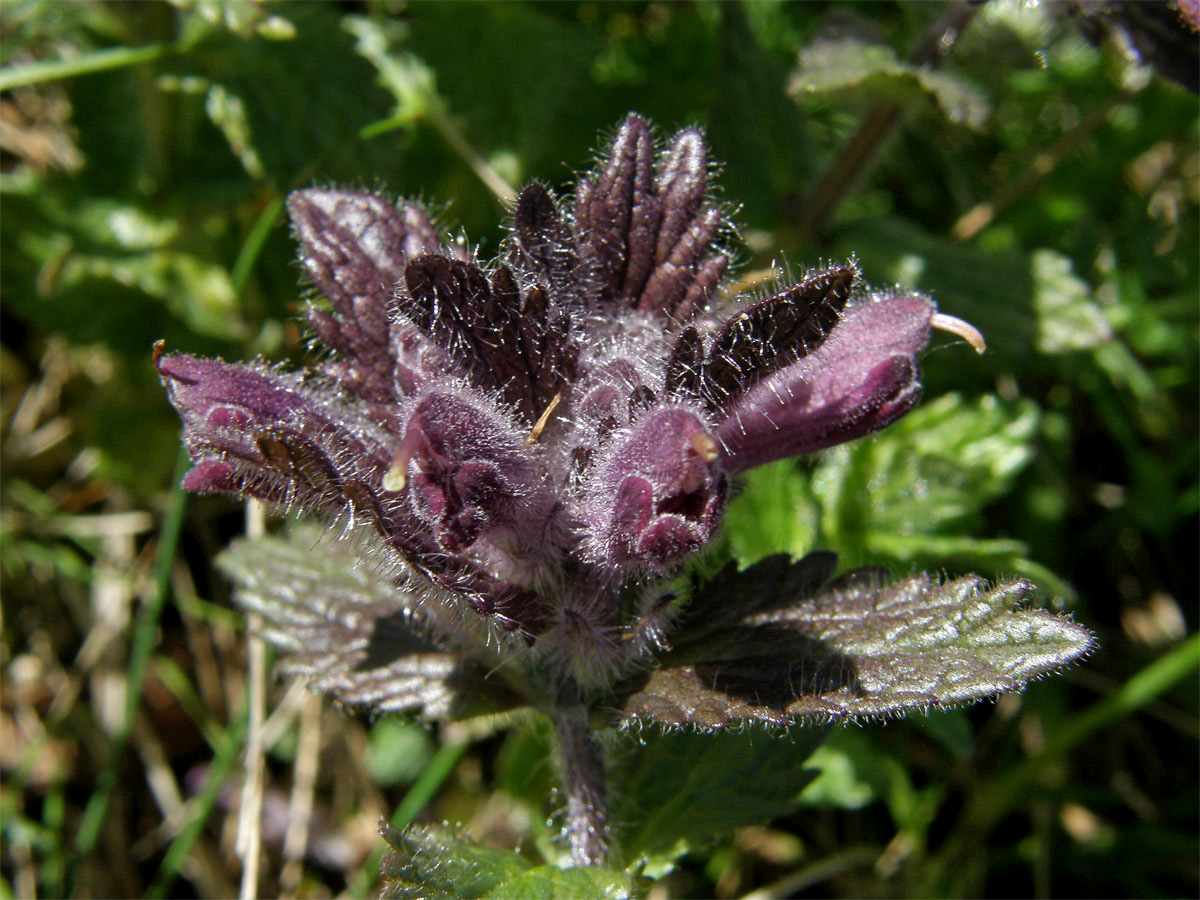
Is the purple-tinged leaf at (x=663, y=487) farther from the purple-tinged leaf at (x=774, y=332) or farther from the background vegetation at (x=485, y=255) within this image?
the background vegetation at (x=485, y=255)

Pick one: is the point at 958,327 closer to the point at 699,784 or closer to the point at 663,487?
the point at 663,487

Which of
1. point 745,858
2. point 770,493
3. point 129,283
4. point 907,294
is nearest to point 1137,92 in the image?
point 770,493

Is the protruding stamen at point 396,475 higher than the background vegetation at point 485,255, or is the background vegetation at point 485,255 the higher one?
the protruding stamen at point 396,475

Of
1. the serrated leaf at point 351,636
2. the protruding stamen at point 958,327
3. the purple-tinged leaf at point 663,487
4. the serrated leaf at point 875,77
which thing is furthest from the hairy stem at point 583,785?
the serrated leaf at point 875,77

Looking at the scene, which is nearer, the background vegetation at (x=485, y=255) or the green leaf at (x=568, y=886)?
the green leaf at (x=568, y=886)

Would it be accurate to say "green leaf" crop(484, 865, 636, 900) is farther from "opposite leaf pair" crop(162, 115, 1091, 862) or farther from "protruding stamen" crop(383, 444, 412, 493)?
"protruding stamen" crop(383, 444, 412, 493)

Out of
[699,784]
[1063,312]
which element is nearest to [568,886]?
[699,784]

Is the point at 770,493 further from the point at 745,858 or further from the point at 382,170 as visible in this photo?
the point at 382,170

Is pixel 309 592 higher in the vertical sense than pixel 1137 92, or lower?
lower
